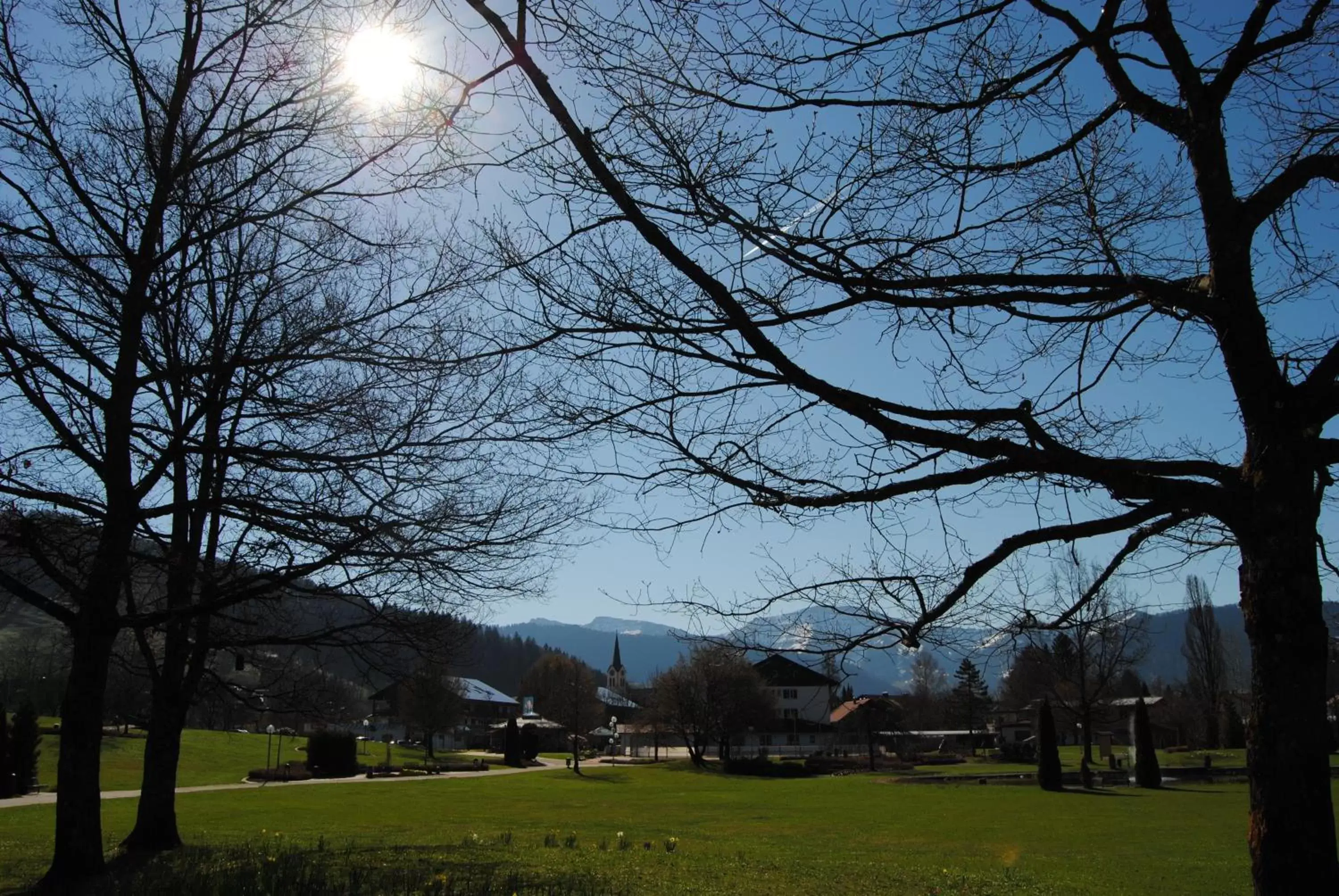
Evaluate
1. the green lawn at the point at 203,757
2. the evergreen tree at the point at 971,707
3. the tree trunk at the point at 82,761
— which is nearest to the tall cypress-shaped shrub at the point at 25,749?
the green lawn at the point at 203,757

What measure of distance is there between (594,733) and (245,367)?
328 ft

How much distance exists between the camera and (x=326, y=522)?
8.68m

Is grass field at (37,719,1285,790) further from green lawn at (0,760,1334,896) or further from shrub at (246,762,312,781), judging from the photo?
green lawn at (0,760,1334,896)

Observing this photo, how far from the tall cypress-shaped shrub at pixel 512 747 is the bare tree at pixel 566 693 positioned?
4202 mm

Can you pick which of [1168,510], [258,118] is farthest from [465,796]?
[1168,510]

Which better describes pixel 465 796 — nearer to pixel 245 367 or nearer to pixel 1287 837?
pixel 245 367

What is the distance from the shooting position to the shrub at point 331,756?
169 ft

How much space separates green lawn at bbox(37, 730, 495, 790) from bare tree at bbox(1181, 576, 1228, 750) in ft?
196

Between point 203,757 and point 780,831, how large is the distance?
46446 millimetres

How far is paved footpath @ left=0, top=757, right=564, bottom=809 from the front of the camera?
2917 cm

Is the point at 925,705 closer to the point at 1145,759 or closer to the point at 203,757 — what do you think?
the point at 1145,759

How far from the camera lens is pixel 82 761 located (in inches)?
342

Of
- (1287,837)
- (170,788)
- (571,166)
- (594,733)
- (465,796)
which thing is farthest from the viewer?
(594,733)

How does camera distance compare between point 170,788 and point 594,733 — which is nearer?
point 170,788
